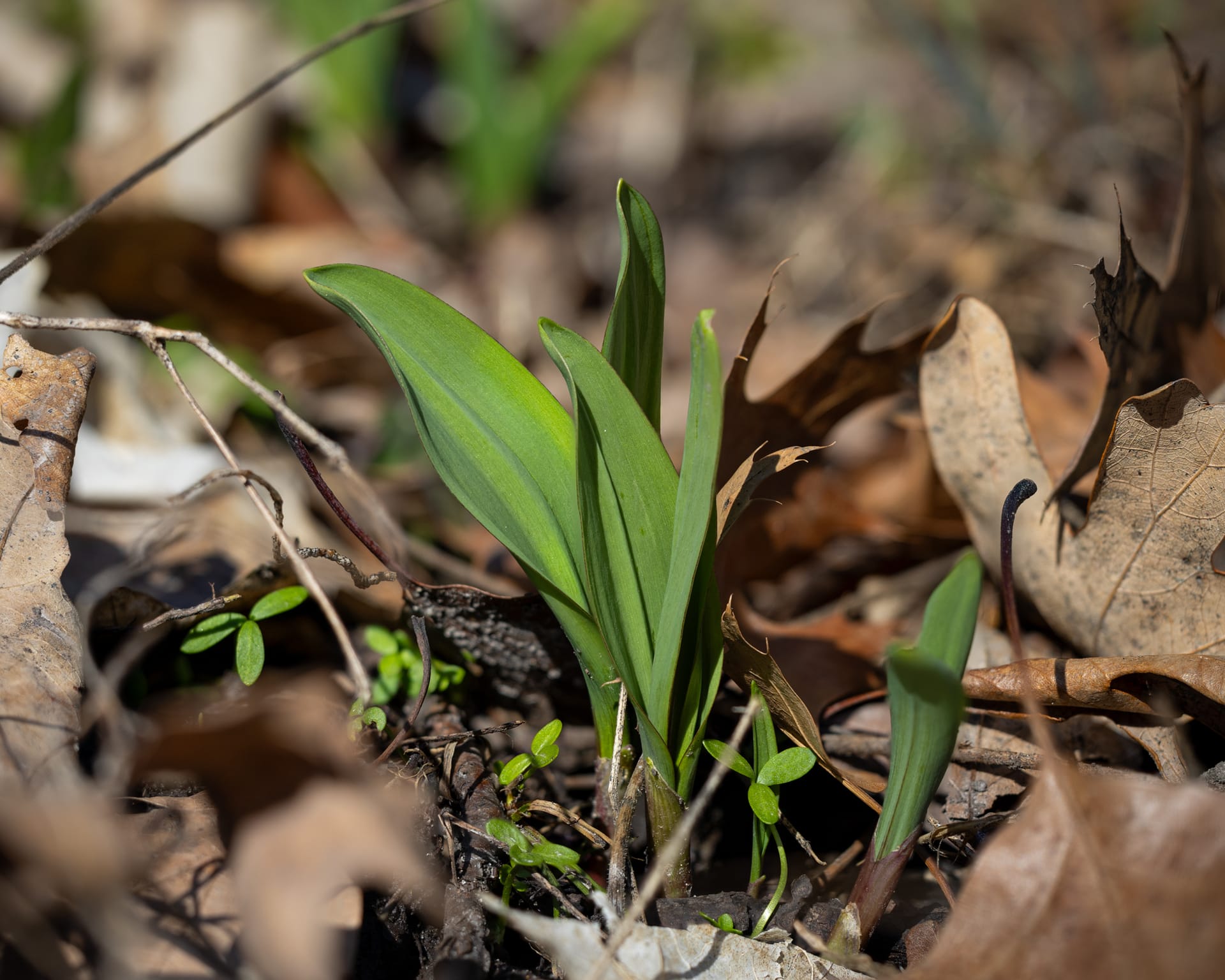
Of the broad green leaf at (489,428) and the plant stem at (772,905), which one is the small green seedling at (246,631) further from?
the plant stem at (772,905)

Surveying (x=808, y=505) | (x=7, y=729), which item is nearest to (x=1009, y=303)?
(x=808, y=505)

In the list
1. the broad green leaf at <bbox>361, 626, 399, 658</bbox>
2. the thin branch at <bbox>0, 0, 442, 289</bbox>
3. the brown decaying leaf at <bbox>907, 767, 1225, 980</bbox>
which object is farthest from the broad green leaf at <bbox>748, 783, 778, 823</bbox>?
the thin branch at <bbox>0, 0, 442, 289</bbox>

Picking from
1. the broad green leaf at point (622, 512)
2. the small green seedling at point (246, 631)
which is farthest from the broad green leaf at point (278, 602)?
the broad green leaf at point (622, 512)

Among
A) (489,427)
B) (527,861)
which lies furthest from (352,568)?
(527,861)

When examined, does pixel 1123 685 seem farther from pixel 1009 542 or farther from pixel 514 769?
pixel 514 769

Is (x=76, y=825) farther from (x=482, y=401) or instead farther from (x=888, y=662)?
(x=888, y=662)

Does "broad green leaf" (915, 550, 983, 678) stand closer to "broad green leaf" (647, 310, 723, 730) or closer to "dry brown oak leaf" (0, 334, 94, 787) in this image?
"broad green leaf" (647, 310, 723, 730)
